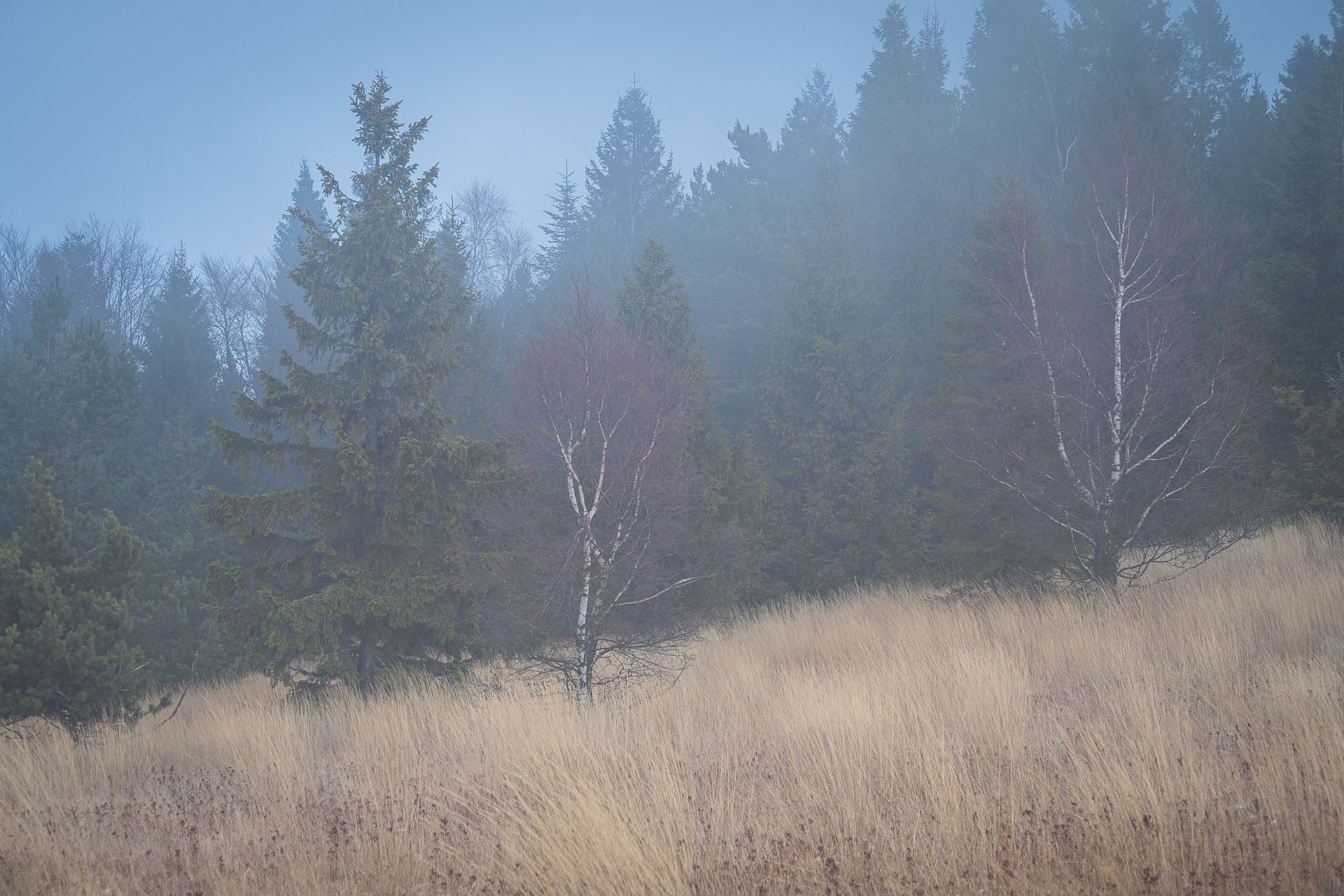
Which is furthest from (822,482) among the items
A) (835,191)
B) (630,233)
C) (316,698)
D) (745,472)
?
(630,233)

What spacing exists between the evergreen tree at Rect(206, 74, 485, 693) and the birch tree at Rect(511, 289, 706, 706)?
181 centimetres

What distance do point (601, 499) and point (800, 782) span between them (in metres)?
4.66

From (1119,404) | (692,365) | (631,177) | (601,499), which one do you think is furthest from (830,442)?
(631,177)

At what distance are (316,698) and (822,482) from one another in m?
12.1

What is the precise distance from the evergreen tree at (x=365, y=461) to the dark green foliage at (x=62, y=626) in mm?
1128

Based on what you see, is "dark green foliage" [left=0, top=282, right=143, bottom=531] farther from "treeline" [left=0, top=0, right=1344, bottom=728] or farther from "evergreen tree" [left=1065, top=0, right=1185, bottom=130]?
"evergreen tree" [left=1065, top=0, right=1185, bottom=130]

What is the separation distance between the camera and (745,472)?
635 inches

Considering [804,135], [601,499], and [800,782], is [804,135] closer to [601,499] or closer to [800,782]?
[601,499]

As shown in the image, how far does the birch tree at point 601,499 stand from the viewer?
27.9 ft

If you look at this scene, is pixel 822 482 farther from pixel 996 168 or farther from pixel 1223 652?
pixel 996 168

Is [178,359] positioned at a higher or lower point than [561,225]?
lower

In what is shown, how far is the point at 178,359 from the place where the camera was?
30781 millimetres

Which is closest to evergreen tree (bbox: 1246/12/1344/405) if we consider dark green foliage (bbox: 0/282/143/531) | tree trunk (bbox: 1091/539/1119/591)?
tree trunk (bbox: 1091/539/1119/591)

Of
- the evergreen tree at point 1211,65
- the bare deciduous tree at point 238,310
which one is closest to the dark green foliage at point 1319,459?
the evergreen tree at point 1211,65
